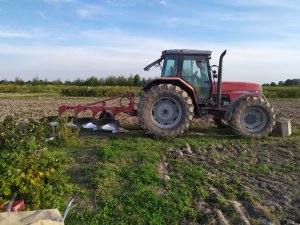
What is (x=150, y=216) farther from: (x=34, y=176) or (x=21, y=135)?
(x=21, y=135)

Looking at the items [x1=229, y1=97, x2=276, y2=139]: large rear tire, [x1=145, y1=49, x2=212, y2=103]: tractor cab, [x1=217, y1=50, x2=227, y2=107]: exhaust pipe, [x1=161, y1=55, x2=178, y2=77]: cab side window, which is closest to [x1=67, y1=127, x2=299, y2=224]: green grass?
[x1=229, y1=97, x2=276, y2=139]: large rear tire

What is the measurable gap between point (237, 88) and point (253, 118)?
127cm

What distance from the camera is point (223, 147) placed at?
841 centimetres

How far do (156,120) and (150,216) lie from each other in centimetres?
431

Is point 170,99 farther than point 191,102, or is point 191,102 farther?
point 170,99

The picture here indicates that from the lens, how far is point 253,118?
9.59m

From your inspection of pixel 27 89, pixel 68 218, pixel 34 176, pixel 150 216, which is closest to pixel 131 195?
pixel 150 216

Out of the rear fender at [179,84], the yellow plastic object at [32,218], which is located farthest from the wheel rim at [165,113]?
the yellow plastic object at [32,218]

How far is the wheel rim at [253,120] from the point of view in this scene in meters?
9.55

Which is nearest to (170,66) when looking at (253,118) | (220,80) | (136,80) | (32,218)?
(220,80)

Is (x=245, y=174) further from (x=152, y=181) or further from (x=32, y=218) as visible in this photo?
(x=32, y=218)

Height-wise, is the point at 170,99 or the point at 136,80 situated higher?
the point at 136,80

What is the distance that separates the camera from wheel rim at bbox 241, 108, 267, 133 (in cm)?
955

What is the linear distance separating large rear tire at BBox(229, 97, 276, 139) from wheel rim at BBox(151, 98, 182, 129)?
53.3 inches
